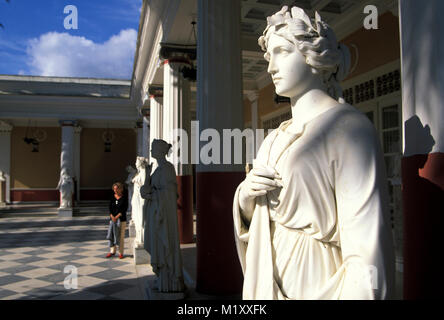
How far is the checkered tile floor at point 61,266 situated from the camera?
16.4 ft

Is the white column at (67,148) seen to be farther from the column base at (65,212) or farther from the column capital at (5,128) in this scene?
the column capital at (5,128)

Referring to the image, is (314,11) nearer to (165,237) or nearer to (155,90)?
(165,237)

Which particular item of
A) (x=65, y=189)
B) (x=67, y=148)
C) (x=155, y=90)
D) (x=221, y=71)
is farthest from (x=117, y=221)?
(x=67, y=148)

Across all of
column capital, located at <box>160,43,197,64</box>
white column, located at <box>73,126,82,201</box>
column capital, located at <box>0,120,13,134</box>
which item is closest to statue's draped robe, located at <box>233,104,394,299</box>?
column capital, located at <box>160,43,197,64</box>

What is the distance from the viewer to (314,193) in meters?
1.15

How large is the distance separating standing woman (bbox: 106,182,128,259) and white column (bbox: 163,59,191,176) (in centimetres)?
132

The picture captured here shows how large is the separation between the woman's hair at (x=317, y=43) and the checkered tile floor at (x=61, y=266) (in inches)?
171

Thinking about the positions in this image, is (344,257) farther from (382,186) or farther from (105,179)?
(105,179)

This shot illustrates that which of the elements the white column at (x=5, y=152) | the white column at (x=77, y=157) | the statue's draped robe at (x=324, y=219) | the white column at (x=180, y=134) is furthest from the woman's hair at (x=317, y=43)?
the white column at (x=5, y=152)

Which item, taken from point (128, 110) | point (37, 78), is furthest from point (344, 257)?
point (37, 78)

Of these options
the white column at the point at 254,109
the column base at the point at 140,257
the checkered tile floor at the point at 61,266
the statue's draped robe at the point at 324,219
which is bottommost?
the checkered tile floor at the point at 61,266

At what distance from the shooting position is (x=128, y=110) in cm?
1708

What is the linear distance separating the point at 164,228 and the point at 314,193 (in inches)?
135

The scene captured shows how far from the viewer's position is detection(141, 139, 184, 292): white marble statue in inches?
170
